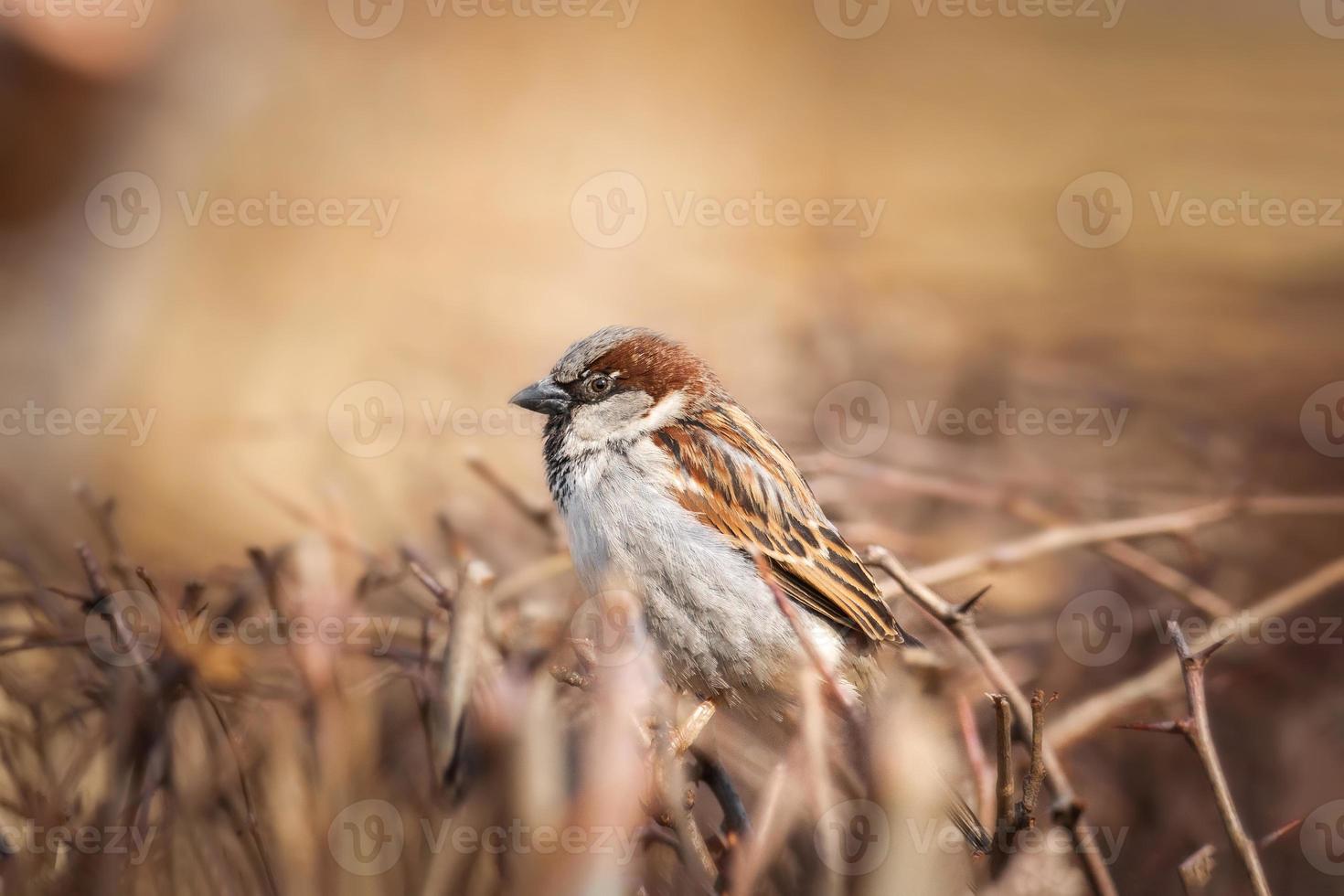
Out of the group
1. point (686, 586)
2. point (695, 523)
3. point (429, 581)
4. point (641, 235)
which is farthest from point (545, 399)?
point (641, 235)

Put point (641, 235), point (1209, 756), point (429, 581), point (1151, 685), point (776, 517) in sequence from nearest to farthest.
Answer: point (1209, 756) < point (429, 581) < point (1151, 685) < point (776, 517) < point (641, 235)

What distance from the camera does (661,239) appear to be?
6719 mm

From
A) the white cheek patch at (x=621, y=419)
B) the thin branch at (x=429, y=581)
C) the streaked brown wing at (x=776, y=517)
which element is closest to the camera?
the thin branch at (x=429, y=581)

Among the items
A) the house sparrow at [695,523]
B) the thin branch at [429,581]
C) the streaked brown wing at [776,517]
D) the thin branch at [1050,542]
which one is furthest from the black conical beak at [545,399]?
the thin branch at [429,581]

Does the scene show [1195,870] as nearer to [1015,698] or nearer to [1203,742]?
[1203,742]

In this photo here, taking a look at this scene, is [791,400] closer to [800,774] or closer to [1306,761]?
[1306,761]

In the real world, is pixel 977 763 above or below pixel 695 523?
below

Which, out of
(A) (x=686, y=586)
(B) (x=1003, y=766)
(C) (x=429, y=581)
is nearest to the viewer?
(B) (x=1003, y=766)

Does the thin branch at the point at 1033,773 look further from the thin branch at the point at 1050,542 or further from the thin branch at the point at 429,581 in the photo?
the thin branch at the point at 1050,542

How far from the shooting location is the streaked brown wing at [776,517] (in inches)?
90.9

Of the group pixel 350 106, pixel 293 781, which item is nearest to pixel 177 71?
pixel 350 106

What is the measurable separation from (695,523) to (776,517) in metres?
0.21

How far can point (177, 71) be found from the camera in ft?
19.5

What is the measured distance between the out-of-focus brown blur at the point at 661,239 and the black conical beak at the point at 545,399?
1326mm
